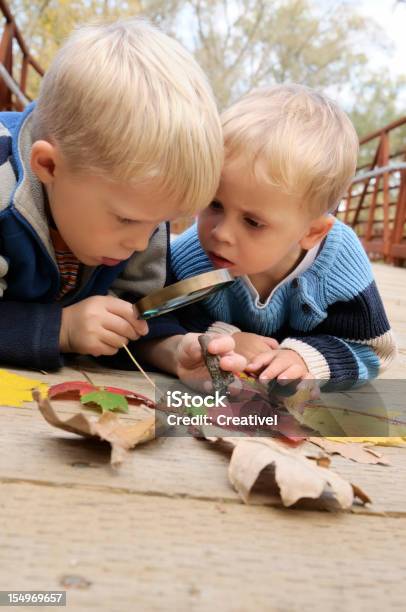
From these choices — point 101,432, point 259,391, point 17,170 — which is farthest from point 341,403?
point 17,170

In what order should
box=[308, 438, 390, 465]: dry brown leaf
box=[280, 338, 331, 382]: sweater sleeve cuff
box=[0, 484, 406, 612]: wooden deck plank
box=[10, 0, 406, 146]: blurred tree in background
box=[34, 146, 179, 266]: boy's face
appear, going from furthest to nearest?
1. box=[10, 0, 406, 146]: blurred tree in background
2. box=[280, 338, 331, 382]: sweater sleeve cuff
3. box=[34, 146, 179, 266]: boy's face
4. box=[308, 438, 390, 465]: dry brown leaf
5. box=[0, 484, 406, 612]: wooden deck plank

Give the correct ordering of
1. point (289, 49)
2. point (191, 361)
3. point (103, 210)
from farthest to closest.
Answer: point (289, 49) → point (191, 361) → point (103, 210)

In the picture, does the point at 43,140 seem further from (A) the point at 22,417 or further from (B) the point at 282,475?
(B) the point at 282,475

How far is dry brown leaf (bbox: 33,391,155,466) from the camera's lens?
0.84 m

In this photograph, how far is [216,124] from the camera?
131 cm

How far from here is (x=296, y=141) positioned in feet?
4.97

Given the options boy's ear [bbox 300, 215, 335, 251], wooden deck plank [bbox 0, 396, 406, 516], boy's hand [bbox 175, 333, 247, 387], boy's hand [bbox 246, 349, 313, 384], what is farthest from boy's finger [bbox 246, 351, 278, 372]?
wooden deck plank [bbox 0, 396, 406, 516]

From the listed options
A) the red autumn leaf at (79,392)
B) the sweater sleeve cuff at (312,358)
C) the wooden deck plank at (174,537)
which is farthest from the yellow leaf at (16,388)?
the sweater sleeve cuff at (312,358)

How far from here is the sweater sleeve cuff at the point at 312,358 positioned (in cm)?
159

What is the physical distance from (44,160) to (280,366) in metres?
0.67

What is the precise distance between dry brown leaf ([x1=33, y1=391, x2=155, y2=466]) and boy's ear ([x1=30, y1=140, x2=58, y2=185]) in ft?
1.99

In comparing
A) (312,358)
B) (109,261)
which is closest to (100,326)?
(109,261)

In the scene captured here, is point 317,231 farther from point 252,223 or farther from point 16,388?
point 16,388

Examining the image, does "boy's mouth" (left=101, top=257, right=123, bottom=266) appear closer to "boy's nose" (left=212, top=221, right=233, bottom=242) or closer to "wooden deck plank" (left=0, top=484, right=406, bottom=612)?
"boy's nose" (left=212, top=221, right=233, bottom=242)
